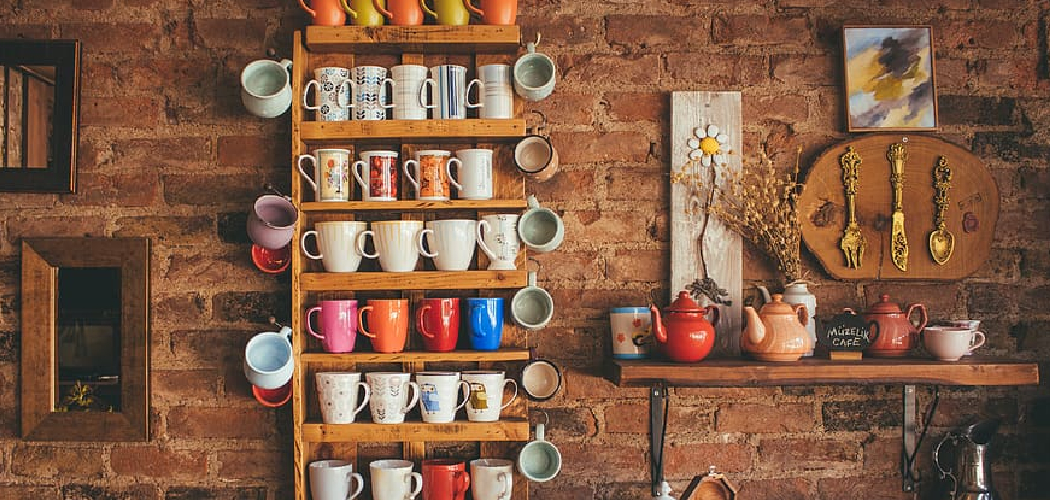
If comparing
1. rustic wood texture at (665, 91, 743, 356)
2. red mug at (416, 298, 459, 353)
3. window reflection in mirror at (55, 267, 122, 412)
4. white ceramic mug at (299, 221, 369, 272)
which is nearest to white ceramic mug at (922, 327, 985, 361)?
rustic wood texture at (665, 91, 743, 356)

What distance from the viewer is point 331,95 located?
6.40ft

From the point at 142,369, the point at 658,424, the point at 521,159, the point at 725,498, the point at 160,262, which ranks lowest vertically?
the point at 725,498

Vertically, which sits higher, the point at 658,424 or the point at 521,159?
the point at 521,159

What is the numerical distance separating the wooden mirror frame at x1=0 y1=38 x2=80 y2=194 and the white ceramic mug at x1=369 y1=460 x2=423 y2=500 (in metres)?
1.00

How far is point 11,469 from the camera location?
2.03 m

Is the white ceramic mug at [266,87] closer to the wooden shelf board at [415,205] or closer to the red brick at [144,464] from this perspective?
the wooden shelf board at [415,205]

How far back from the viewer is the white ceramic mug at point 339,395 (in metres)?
1.89

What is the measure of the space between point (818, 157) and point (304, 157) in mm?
1200

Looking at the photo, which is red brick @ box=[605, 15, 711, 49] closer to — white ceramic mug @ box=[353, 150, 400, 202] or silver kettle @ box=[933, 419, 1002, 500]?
white ceramic mug @ box=[353, 150, 400, 202]

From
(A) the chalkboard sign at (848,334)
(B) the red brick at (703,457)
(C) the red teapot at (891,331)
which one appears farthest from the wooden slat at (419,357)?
(C) the red teapot at (891,331)

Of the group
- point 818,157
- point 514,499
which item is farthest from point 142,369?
point 818,157

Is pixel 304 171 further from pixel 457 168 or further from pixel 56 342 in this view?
pixel 56 342

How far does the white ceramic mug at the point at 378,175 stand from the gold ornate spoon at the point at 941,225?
1276 mm

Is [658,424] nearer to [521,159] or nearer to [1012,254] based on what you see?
[521,159]
